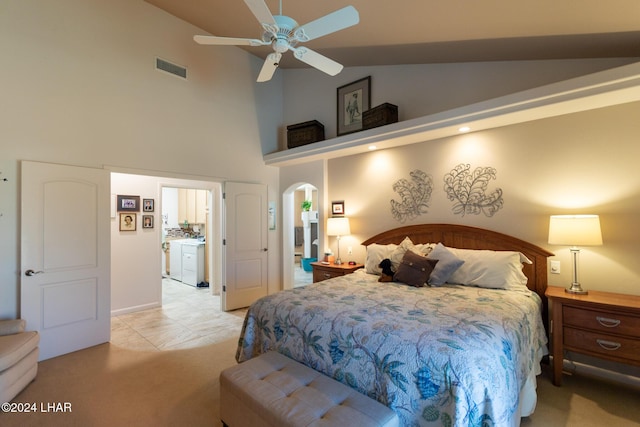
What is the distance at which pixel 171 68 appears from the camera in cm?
401

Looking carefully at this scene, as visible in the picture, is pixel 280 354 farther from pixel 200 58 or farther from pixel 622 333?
pixel 200 58

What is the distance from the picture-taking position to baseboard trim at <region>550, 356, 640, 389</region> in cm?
250

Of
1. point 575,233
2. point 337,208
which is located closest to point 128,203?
point 337,208

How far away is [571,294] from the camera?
248 centimetres

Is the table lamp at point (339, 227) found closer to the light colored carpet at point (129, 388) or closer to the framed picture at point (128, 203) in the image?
the light colored carpet at point (129, 388)

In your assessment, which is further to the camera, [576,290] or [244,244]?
[244,244]

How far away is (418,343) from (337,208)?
3.11m

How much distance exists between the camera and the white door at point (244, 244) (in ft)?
15.0

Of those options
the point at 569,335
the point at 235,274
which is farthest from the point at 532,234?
the point at 235,274

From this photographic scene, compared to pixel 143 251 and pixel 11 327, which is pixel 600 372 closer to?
pixel 11 327

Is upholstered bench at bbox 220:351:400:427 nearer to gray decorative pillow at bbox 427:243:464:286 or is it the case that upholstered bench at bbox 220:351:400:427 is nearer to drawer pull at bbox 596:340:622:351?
gray decorative pillow at bbox 427:243:464:286

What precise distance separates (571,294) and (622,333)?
1.25ft

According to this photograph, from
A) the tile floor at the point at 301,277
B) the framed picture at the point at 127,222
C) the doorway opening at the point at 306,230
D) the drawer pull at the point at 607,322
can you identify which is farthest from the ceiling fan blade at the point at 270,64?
the doorway opening at the point at 306,230

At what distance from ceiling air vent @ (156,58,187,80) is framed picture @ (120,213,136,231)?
7.29 ft
